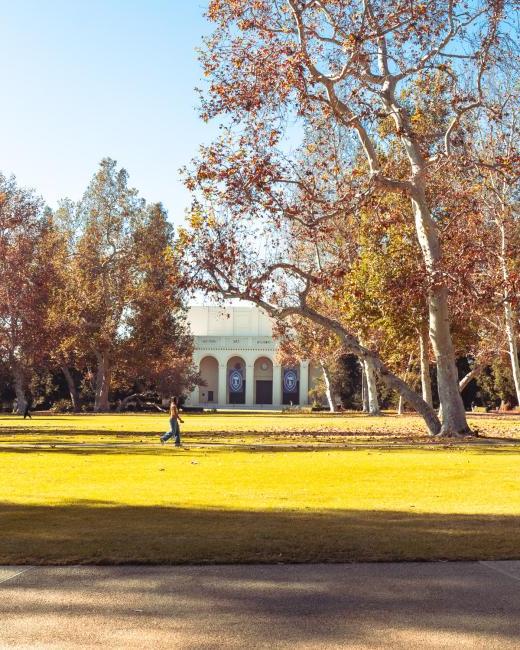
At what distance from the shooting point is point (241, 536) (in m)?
7.52

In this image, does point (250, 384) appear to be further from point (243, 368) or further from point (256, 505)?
point (256, 505)

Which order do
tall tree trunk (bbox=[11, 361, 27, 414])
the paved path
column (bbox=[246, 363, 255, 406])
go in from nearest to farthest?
the paved path → tall tree trunk (bbox=[11, 361, 27, 414]) → column (bbox=[246, 363, 255, 406])

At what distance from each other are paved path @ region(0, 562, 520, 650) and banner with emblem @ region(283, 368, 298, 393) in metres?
92.7

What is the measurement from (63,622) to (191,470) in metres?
9.26

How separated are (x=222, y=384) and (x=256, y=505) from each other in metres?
90.9

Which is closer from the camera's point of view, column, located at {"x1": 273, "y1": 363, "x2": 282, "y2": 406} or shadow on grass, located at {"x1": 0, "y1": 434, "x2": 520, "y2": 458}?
shadow on grass, located at {"x1": 0, "y1": 434, "x2": 520, "y2": 458}

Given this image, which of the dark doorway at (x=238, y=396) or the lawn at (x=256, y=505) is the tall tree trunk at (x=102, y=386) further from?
the lawn at (x=256, y=505)

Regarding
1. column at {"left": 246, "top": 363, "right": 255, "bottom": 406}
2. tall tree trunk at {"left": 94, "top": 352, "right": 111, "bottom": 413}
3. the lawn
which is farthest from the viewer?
column at {"left": 246, "top": 363, "right": 255, "bottom": 406}

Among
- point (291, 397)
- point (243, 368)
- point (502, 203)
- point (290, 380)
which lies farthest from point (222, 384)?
point (502, 203)

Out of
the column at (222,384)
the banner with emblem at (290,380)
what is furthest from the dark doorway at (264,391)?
the column at (222,384)

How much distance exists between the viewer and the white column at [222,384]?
100062 mm

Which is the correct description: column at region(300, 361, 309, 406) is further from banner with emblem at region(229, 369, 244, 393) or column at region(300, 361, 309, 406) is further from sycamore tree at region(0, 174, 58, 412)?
sycamore tree at region(0, 174, 58, 412)

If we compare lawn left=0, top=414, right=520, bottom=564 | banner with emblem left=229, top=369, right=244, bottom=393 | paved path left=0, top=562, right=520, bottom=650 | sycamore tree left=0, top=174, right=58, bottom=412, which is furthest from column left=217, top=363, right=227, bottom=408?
paved path left=0, top=562, right=520, bottom=650

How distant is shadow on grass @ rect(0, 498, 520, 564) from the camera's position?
6719 mm
